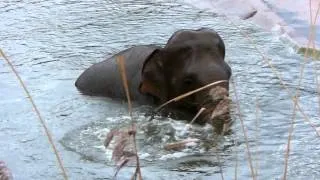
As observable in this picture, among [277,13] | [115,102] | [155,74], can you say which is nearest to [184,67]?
[155,74]

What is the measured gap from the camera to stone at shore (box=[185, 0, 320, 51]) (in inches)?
358

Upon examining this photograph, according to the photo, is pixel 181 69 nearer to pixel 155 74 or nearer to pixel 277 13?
pixel 155 74

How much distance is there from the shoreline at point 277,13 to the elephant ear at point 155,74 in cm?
205

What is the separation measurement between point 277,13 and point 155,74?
142 inches

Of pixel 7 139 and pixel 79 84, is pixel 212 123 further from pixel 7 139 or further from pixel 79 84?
pixel 79 84

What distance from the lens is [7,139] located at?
625cm

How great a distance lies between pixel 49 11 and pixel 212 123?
532 centimetres

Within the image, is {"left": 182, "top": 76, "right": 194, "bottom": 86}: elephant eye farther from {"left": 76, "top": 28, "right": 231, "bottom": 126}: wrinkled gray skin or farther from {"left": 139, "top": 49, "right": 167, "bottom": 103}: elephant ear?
{"left": 139, "top": 49, "right": 167, "bottom": 103}: elephant ear

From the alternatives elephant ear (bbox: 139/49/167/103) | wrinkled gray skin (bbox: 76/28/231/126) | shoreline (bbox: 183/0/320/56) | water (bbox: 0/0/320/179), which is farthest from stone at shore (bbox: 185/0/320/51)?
elephant ear (bbox: 139/49/167/103)

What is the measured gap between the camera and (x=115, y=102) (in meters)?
7.34

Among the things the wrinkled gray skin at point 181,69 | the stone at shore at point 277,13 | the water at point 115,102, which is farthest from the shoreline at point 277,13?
the wrinkled gray skin at point 181,69

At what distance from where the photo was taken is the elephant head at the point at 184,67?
6366mm

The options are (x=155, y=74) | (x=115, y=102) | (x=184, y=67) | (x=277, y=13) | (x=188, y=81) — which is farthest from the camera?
(x=277, y=13)

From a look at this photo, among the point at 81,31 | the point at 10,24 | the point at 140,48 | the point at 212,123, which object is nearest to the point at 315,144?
the point at 212,123
